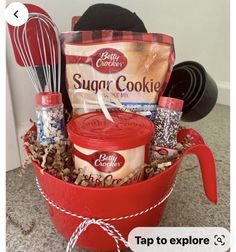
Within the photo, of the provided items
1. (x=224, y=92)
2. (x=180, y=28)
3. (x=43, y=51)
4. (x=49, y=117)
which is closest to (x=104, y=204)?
(x=49, y=117)

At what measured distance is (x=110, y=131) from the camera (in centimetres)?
34

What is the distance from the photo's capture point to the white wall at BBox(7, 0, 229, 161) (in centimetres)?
56

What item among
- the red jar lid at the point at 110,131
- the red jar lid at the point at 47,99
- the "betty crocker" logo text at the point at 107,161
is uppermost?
the red jar lid at the point at 47,99

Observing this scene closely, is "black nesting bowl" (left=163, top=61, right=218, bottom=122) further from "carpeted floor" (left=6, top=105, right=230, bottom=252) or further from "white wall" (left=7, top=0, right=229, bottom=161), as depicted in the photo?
"white wall" (left=7, top=0, right=229, bottom=161)

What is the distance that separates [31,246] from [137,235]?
15 centimetres

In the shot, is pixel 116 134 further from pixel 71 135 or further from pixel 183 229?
pixel 183 229

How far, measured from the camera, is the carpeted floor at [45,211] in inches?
16.0

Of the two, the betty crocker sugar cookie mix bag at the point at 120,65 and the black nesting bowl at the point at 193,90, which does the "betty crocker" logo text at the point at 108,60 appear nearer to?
the betty crocker sugar cookie mix bag at the point at 120,65

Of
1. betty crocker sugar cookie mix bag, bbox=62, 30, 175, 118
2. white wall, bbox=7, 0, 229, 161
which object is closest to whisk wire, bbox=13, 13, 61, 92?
betty crocker sugar cookie mix bag, bbox=62, 30, 175, 118

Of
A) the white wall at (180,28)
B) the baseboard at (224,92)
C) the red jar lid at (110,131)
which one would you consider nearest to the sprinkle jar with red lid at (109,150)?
the red jar lid at (110,131)

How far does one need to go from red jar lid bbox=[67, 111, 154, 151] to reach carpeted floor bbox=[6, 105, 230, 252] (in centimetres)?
17

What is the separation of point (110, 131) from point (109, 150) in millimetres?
34

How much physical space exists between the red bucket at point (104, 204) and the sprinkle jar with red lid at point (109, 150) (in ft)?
Result: 0.07

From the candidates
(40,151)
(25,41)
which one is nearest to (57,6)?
(25,41)
